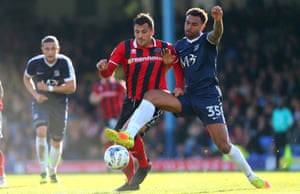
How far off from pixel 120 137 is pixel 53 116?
402cm

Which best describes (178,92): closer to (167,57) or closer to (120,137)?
(167,57)

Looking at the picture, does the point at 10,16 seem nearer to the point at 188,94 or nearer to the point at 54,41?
the point at 54,41

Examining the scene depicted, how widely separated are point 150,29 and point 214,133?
1500 mm

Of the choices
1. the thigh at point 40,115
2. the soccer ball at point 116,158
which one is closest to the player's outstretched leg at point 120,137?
the soccer ball at point 116,158

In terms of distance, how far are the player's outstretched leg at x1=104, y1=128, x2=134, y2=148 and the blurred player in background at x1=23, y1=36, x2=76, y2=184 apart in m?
3.69

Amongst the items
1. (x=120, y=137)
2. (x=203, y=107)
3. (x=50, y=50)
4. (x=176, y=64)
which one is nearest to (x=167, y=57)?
(x=176, y=64)

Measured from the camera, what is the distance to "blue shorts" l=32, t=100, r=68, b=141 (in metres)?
13.2

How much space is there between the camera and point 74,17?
2992cm

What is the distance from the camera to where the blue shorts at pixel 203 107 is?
1028 centimetres

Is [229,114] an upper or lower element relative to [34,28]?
lower

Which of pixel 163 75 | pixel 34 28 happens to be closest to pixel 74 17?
pixel 34 28

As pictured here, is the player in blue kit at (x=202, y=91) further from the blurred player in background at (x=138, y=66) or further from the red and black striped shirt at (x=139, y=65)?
the red and black striped shirt at (x=139, y=65)

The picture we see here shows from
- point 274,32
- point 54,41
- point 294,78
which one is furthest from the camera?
point 274,32

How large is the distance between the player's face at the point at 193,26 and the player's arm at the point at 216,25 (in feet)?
0.74
